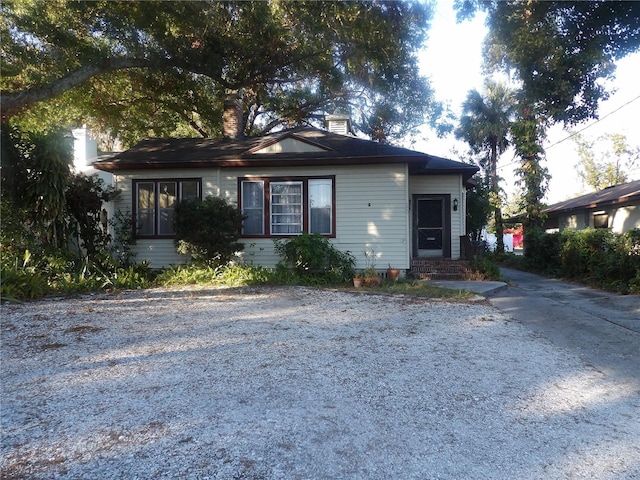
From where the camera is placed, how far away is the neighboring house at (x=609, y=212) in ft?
50.4

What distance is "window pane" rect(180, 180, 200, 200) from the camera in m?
12.0

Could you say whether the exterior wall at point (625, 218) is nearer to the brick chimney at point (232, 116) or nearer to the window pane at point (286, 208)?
the window pane at point (286, 208)

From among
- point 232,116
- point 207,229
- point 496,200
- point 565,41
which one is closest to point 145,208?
point 207,229

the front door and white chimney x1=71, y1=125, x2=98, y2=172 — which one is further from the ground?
white chimney x1=71, y1=125, x2=98, y2=172

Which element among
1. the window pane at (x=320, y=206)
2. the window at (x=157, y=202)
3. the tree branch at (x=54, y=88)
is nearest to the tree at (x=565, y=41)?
the window pane at (x=320, y=206)

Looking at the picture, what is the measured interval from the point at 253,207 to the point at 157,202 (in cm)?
268

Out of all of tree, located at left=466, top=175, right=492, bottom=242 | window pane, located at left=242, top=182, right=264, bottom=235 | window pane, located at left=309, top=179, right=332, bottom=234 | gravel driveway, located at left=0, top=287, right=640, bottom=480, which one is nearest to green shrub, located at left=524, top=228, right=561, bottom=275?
tree, located at left=466, top=175, right=492, bottom=242

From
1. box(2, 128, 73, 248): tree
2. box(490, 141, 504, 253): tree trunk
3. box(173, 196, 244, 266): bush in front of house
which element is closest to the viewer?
box(2, 128, 73, 248): tree

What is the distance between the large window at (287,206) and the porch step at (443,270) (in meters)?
2.60

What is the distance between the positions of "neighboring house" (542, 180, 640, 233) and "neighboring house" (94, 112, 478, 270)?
694 cm

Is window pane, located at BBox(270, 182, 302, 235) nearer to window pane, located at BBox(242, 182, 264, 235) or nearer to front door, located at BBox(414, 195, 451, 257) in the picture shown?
window pane, located at BBox(242, 182, 264, 235)

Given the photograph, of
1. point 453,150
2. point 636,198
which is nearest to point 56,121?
point 636,198

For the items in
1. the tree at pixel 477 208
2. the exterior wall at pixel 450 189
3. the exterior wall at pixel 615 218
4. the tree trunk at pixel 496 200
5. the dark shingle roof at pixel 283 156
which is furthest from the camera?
the tree trunk at pixel 496 200

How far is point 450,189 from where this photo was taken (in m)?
13.1
